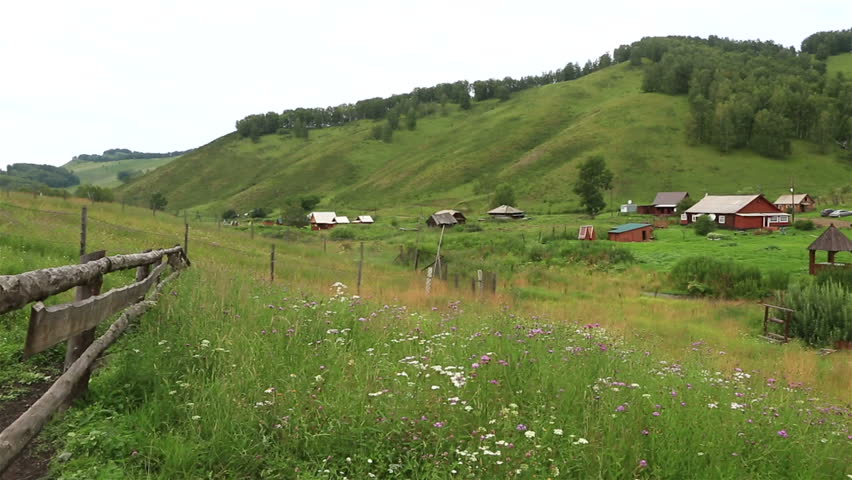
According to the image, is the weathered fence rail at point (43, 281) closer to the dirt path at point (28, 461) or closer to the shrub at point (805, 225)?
the dirt path at point (28, 461)

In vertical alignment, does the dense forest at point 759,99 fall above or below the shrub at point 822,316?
above

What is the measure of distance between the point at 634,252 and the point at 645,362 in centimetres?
4014

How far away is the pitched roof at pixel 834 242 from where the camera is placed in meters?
26.6

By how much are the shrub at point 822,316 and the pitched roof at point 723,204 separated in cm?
5424

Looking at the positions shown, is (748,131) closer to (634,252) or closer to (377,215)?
(377,215)

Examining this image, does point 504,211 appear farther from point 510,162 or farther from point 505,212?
point 510,162

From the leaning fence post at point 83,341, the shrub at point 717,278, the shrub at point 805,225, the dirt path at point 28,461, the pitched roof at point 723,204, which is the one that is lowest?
the shrub at point 717,278

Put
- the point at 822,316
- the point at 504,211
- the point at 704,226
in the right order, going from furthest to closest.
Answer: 1. the point at 504,211
2. the point at 704,226
3. the point at 822,316

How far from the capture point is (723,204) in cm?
6850

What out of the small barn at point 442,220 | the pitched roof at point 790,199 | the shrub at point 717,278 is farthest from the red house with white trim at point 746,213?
the shrub at point 717,278

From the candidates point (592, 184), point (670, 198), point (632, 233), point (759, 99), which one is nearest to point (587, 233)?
point (632, 233)

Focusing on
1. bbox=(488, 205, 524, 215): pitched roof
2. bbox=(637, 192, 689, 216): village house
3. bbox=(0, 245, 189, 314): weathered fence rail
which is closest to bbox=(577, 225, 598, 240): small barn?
bbox=(488, 205, 524, 215): pitched roof

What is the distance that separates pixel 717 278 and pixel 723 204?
46.5 m

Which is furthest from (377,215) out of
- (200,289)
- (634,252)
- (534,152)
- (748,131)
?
(200,289)
